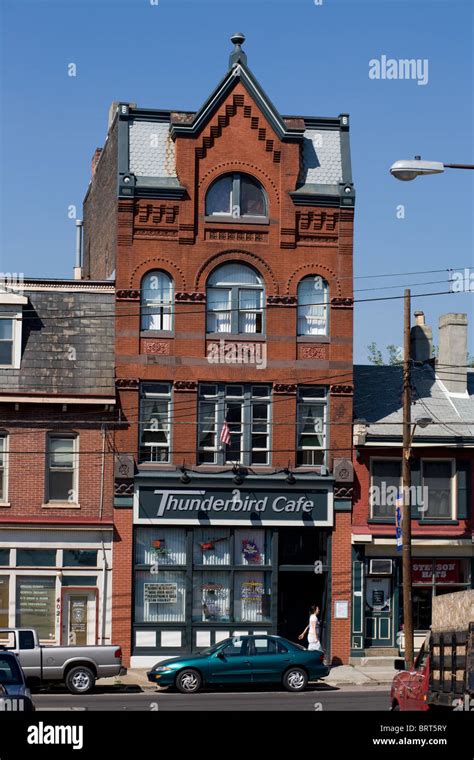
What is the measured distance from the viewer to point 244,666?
107 ft

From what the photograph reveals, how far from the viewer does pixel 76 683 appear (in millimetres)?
32344

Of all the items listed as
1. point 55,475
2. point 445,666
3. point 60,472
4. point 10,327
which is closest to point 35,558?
point 55,475

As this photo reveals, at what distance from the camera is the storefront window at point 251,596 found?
129ft

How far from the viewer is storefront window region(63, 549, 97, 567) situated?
38594mm

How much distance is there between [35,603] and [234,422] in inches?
301

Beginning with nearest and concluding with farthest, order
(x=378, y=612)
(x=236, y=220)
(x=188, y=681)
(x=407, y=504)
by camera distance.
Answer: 1. (x=188, y=681)
2. (x=407, y=504)
3. (x=378, y=612)
4. (x=236, y=220)

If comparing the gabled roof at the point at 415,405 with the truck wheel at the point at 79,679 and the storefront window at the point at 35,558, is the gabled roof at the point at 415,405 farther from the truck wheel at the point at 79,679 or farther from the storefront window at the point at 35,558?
the truck wheel at the point at 79,679

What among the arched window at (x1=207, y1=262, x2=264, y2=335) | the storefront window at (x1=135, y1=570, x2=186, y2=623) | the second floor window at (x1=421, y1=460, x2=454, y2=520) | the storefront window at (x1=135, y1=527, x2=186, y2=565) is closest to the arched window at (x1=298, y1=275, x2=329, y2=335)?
the arched window at (x1=207, y1=262, x2=264, y2=335)

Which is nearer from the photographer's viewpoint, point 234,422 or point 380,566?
point 234,422

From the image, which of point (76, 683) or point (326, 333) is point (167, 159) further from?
point (76, 683)

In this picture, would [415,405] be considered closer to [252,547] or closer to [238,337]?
[238,337]

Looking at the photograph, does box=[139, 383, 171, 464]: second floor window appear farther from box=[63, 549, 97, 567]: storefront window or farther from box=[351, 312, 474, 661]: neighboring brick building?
box=[351, 312, 474, 661]: neighboring brick building

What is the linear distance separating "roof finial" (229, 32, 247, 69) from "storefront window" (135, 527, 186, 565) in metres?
13.9
